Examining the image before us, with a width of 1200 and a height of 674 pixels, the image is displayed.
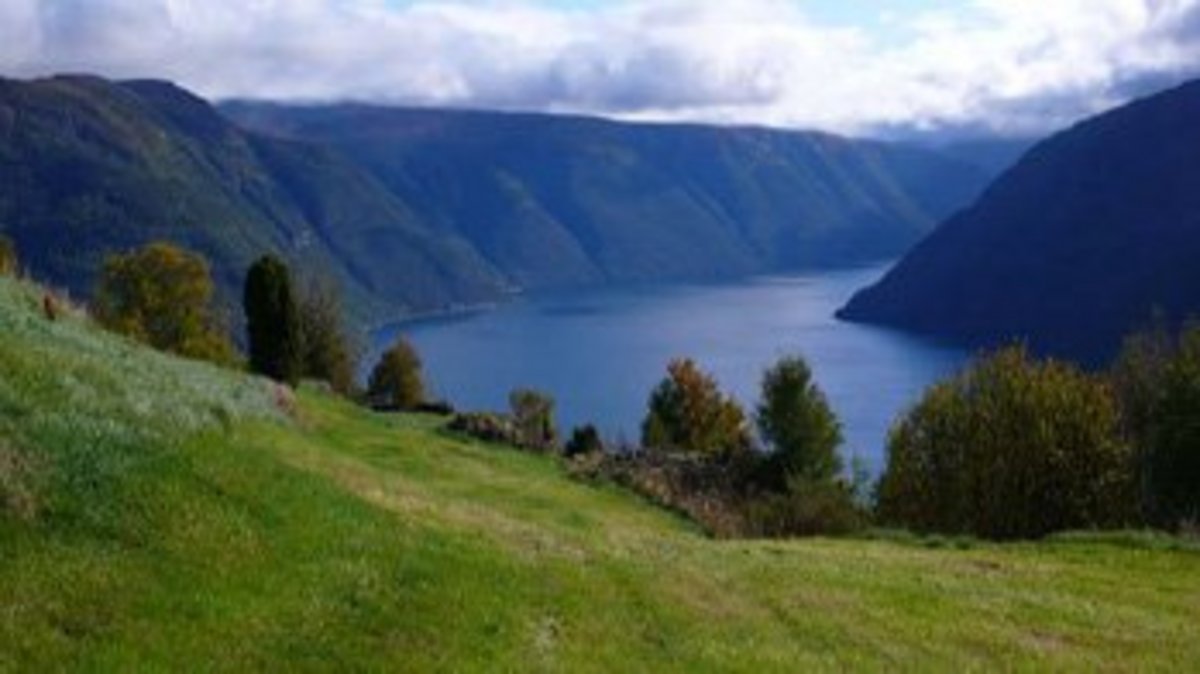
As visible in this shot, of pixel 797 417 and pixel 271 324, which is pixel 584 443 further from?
pixel 271 324

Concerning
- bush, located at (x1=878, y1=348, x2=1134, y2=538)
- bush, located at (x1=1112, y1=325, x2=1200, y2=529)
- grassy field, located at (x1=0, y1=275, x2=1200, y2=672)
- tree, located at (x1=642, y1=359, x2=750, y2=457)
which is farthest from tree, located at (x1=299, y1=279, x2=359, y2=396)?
grassy field, located at (x1=0, y1=275, x2=1200, y2=672)

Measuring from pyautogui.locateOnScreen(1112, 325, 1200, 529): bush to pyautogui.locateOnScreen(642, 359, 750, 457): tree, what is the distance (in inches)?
1496

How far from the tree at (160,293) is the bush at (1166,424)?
53.2m

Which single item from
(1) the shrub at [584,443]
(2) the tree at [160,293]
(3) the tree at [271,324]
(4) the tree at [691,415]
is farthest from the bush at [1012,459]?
(2) the tree at [160,293]

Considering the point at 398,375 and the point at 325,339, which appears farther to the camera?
the point at 398,375

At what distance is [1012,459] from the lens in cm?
6144

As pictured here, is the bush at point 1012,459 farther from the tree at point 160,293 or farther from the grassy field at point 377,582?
the tree at point 160,293

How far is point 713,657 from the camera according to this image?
62.3 ft

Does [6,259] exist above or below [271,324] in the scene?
above

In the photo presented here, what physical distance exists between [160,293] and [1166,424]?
64543mm

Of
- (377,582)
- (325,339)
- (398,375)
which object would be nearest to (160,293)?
(325,339)

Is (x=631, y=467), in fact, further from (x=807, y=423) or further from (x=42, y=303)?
(x=807, y=423)

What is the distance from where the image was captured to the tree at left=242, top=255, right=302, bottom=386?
61844 mm

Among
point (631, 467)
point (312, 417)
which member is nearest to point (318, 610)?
point (312, 417)
